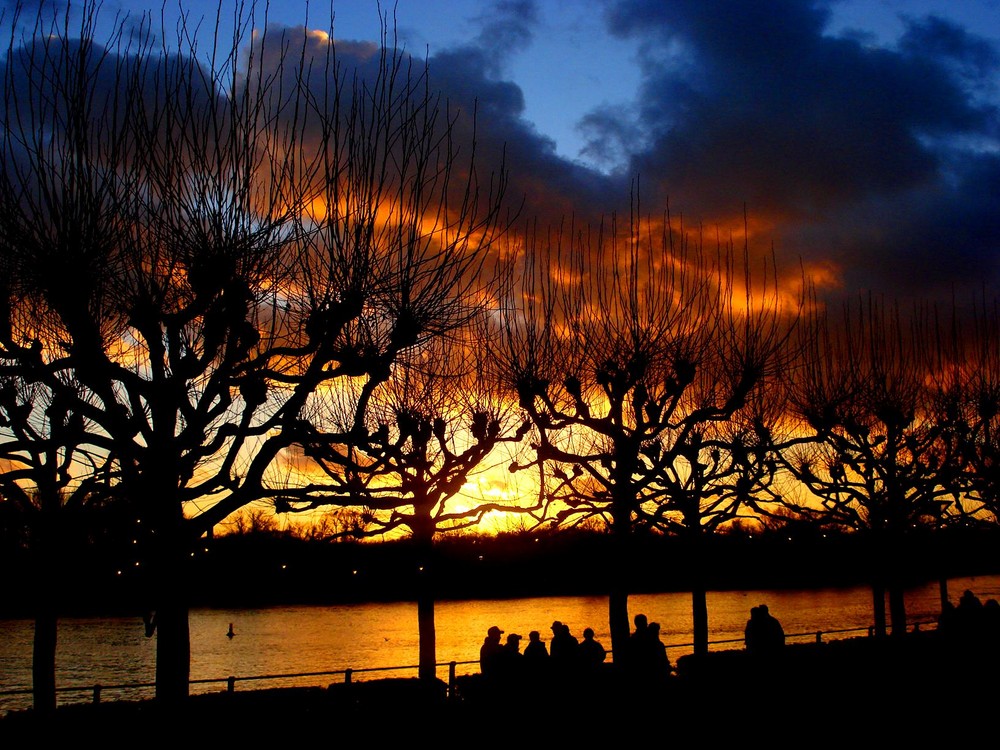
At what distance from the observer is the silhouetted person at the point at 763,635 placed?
1234 centimetres

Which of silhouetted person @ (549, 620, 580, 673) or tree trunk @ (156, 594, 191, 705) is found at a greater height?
tree trunk @ (156, 594, 191, 705)

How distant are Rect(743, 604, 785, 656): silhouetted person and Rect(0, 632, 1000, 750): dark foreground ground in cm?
21

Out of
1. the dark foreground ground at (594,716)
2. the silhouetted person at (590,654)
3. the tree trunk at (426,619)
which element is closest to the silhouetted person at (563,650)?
the silhouetted person at (590,654)

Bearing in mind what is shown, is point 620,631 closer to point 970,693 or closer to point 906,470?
point 970,693

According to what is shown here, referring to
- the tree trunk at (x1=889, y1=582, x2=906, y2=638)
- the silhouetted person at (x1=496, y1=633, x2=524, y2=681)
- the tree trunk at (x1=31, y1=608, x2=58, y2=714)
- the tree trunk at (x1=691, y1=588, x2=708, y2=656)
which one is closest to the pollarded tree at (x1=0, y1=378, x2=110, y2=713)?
the tree trunk at (x1=31, y1=608, x2=58, y2=714)

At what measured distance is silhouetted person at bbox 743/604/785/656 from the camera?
12.3m

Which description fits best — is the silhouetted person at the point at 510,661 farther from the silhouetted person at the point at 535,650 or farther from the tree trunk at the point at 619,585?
the tree trunk at the point at 619,585

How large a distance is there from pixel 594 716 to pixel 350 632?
182ft

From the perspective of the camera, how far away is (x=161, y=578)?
8.04m

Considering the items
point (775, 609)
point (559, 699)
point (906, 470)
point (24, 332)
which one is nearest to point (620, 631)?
point (559, 699)

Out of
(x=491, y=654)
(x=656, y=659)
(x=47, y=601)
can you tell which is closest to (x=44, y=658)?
(x=47, y=601)

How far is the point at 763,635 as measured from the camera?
12.5 meters

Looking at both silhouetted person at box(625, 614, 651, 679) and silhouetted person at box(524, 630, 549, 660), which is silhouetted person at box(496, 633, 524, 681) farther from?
silhouetted person at box(625, 614, 651, 679)

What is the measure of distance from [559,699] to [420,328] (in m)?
4.84
